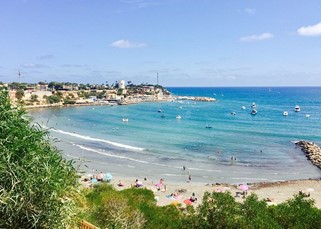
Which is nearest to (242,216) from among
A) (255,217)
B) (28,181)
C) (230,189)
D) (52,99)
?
(255,217)

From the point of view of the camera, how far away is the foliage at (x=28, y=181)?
6883mm

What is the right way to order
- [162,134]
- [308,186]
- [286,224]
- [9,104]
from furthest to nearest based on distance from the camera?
[162,134] → [308,186] → [286,224] → [9,104]

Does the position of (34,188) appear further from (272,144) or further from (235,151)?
(272,144)

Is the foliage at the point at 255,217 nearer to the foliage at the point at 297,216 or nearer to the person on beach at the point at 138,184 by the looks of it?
the foliage at the point at 297,216

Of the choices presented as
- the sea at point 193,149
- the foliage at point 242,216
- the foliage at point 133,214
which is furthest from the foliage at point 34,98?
the foliage at point 242,216

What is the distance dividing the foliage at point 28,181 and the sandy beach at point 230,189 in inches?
1108

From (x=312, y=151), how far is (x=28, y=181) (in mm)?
56158

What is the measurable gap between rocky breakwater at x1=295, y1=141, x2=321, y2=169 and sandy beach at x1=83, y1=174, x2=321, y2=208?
10.2m

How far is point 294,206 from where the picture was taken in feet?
45.2

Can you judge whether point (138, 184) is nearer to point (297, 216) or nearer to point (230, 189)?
point (230, 189)

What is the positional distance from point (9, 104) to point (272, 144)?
59.3 meters

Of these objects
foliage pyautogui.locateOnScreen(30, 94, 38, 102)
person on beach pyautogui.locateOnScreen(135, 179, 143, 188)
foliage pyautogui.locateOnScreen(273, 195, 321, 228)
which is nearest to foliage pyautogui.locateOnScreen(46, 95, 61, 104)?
foliage pyautogui.locateOnScreen(30, 94, 38, 102)

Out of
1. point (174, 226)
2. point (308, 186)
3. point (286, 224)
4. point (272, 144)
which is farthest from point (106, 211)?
point (272, 144)

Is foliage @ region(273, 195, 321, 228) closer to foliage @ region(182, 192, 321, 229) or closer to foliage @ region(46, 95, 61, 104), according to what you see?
foliage @ region(182, 192, 321, 229)
